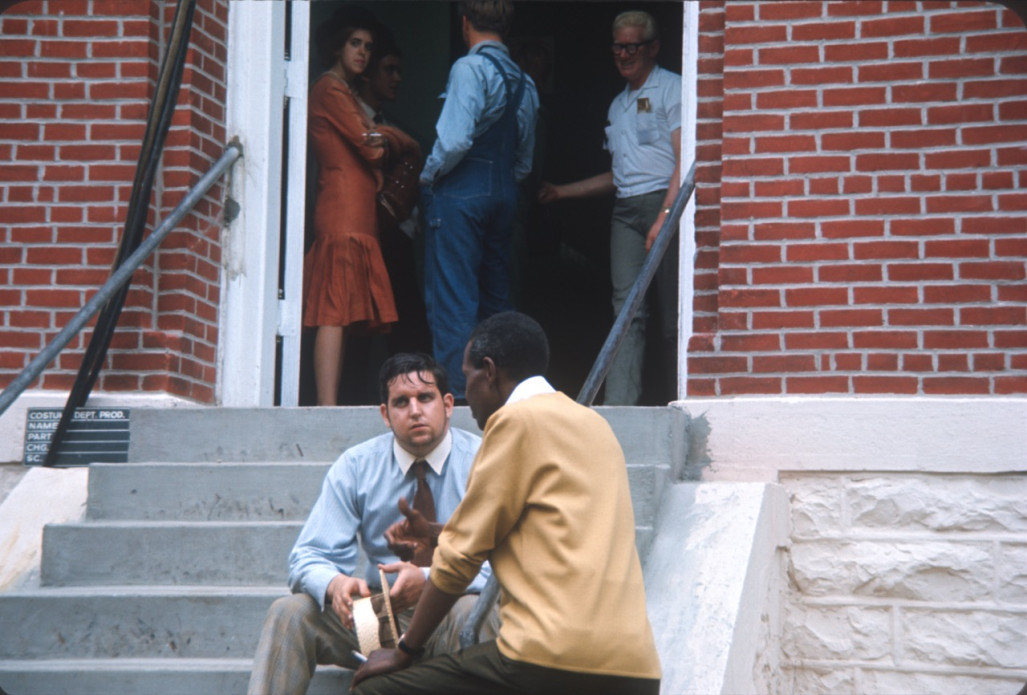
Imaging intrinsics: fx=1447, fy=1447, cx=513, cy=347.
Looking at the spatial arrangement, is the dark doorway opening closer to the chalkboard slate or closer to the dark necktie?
the chalkboard slate

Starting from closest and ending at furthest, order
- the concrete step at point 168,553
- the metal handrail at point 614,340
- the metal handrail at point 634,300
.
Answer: the metal handrail at point 614,340
the metal handrail at point 634,300
the concrete step at point 168,553

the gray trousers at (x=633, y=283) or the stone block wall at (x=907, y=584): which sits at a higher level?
the gray trousers at (x=633, y=283)

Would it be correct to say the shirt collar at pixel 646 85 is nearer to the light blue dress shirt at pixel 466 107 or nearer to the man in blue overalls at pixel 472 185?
the man in blue overalls at pixel 472 185

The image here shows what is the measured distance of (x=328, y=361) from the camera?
6754 millimetres

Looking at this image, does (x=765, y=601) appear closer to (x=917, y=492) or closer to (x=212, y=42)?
(x=917, y=492)

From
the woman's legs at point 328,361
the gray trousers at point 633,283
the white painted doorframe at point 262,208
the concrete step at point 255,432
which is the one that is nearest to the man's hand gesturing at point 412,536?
the concrete step at point 255,432

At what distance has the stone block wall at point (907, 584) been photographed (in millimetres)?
5141

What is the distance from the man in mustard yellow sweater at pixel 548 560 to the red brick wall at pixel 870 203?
7.25 ft

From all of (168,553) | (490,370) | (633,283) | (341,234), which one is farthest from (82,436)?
(490,370)

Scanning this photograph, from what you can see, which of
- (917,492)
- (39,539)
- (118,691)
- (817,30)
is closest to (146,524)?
(39,539)

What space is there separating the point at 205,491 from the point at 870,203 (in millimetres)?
2710

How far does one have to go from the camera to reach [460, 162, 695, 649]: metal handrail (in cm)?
384

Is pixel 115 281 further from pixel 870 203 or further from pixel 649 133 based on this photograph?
pixel 870 203

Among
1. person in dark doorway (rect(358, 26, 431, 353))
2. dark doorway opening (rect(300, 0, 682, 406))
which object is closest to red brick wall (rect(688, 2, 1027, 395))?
person in dark doorway (rect(358, 26, 431, 353))
